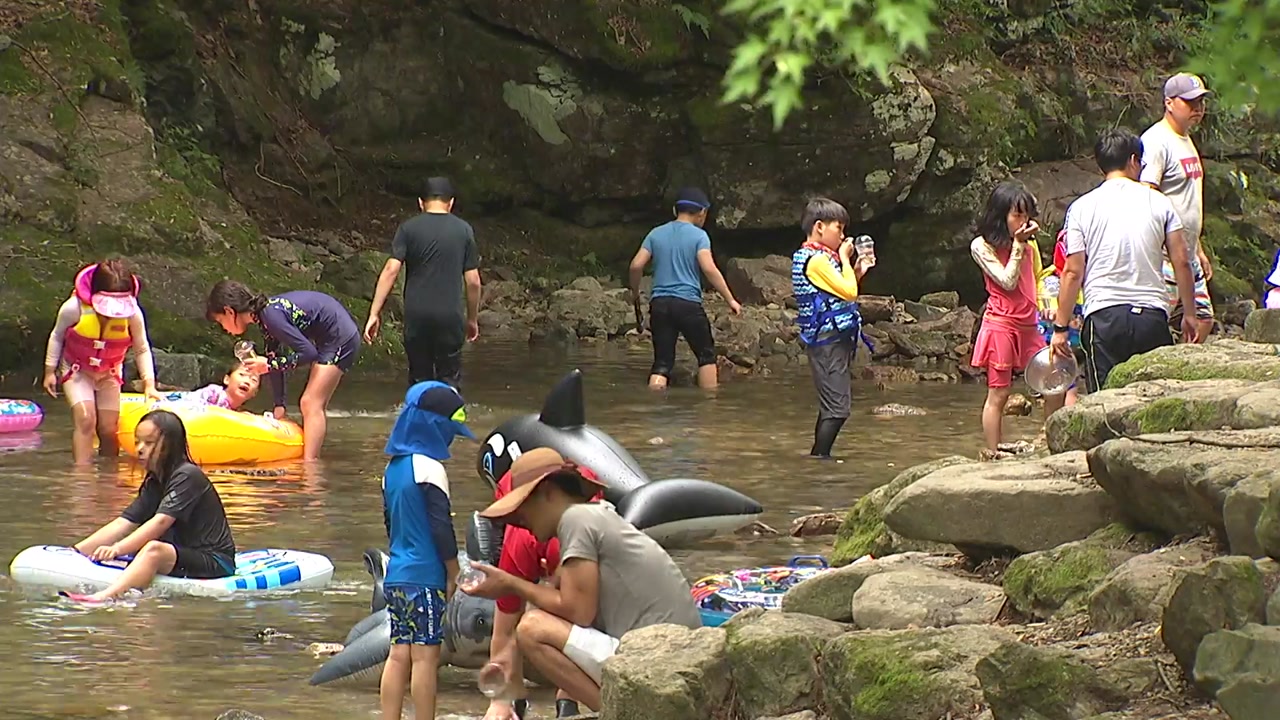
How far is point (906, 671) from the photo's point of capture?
5184 mm

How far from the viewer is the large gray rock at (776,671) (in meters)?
5.56

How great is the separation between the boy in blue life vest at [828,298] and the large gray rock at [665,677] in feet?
19.9

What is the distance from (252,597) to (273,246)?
1470cm

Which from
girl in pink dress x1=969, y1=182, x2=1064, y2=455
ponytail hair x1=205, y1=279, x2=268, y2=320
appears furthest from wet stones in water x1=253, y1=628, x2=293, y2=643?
girl in pink dress x1=969, y1=182, x2=1064, y2=455

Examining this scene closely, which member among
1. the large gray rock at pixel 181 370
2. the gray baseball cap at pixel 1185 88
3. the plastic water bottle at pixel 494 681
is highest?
the gray baseball cap at pixel 1185 88

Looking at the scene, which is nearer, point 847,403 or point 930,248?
point 847,403

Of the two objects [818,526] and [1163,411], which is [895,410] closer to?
[818,526]

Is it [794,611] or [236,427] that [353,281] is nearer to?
[236,427]

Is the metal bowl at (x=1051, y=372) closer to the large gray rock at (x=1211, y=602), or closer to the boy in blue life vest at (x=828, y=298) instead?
the boy in blue life vest at (x=828, y=298)

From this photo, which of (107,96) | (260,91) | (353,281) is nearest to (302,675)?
(107,96)

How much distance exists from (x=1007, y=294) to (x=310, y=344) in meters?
4.43

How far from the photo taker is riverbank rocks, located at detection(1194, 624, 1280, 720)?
4.12m

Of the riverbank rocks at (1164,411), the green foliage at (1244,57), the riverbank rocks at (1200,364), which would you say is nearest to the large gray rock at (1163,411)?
the riverbank rocks at (1164,411)

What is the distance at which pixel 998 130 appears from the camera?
2478 cm
